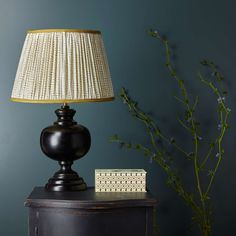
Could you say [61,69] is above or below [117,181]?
above

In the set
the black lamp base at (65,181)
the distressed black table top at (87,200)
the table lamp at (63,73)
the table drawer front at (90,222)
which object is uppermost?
the table lamp at (63,73)

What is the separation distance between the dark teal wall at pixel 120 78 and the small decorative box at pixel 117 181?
434mm

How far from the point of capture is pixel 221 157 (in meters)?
3.18

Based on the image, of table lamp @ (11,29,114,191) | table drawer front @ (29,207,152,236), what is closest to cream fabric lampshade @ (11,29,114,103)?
table lamp @ (11,29,114,191)

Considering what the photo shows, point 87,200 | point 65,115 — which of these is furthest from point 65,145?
point 87,200

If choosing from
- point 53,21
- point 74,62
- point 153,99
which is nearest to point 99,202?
point 74,62

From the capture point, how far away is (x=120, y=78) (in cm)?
311

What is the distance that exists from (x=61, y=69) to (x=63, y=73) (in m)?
0.02

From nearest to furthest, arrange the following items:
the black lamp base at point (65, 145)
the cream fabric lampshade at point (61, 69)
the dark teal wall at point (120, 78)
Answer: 1. the cream fabric lampshade at point (61, 69)
2. the black lamp base at point (65, 145)
3. the dark teal wall at point (120, 78)

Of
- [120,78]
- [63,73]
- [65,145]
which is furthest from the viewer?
[120,78]

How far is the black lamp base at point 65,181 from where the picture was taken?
2645 mm

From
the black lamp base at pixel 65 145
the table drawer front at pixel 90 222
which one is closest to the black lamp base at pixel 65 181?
the black lamp base at pixel 65 145

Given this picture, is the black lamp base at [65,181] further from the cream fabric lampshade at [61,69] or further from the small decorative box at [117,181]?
the cream fabric lampshade at [61,69]

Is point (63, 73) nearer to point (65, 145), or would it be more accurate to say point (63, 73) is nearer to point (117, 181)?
point (65, 145)
